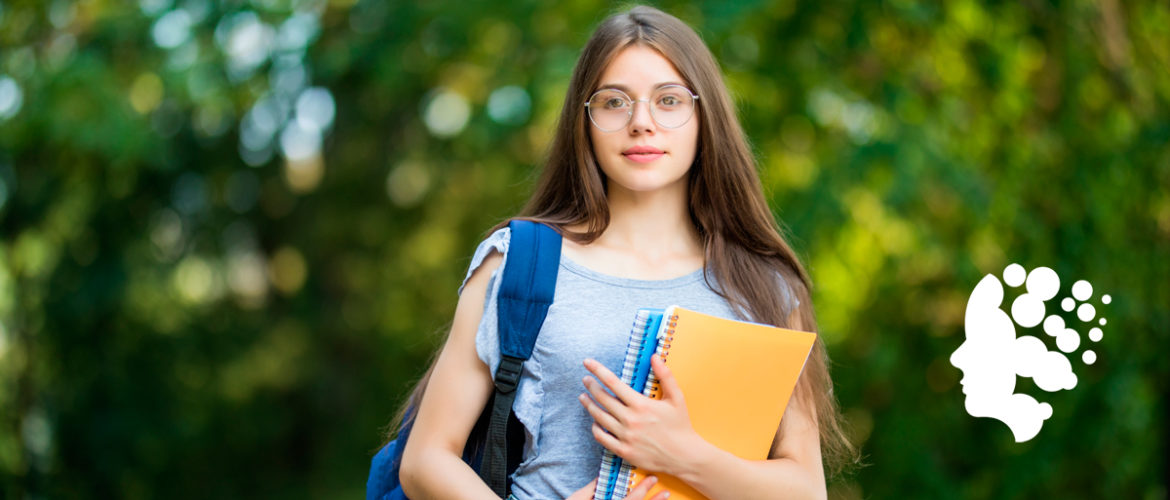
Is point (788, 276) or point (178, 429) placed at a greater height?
point (788, 276)

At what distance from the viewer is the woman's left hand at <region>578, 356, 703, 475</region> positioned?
1742 millimetres

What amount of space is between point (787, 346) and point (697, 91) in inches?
20.1

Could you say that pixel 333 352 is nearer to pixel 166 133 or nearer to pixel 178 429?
pixel 178 429

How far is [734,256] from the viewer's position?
2055 millimetres

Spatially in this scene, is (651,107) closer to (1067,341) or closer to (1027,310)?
(1027,310)

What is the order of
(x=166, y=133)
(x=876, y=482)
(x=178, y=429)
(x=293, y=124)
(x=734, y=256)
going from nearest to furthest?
(x=734, y=256)
(x=876, y=482)
(x=166, y=133)
(x=293, y=124)
(x=178, y=429)

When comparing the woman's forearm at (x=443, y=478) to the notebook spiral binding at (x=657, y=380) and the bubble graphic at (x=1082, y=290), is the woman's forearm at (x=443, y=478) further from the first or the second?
the bubble graphic at (x=1082, y=290)

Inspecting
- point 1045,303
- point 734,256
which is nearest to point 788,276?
point 734,256

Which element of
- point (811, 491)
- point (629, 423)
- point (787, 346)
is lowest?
point (811, 491)

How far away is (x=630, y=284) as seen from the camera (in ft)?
6.40

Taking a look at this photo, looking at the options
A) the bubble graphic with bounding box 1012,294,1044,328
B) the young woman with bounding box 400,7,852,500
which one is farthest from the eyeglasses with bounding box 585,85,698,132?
the bubble graphic with bounding box 1012,294,1044,328

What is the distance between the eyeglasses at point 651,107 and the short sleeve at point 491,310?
Result: 0.91 feet

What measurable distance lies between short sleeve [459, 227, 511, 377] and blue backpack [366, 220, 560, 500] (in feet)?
0.05

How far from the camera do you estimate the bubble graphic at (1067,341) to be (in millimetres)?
4238
